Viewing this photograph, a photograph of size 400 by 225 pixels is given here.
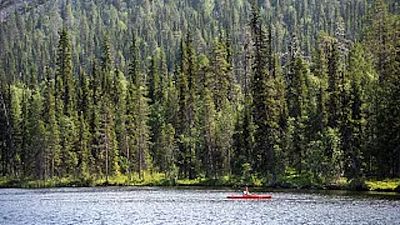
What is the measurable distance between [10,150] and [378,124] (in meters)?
79.5

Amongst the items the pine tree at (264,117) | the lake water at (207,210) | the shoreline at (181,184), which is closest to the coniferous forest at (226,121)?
the pine tree at (264,117)

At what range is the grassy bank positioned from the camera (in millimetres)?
84875

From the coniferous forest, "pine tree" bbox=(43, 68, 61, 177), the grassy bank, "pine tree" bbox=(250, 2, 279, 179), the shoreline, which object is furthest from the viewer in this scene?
"pine tree" bbox=(43, 68, 61, 177)

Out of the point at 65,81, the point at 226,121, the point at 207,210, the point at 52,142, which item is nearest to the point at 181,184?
the point at 226,121

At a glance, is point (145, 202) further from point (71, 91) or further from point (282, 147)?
point (71, 91)

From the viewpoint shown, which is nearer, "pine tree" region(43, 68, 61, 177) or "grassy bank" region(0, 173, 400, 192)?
"grassy bank" region(0, 173, 400, 192)

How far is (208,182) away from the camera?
109750 millimetres

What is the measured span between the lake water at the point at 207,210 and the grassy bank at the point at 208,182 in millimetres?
→ 5456

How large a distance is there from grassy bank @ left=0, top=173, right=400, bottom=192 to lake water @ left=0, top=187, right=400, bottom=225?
5.46m

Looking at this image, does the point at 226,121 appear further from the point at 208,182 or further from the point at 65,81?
the point at 65,81

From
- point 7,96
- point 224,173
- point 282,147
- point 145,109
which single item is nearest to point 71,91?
point 7,96

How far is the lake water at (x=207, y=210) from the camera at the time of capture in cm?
5431

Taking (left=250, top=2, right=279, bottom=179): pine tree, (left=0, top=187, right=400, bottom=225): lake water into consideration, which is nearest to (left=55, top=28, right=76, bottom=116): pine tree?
(left=250, top=2, right=279, bottom=179): pine tree

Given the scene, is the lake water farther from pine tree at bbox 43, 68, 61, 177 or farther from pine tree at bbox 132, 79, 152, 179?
pine tree at bbox 43, 68, 61, 177
